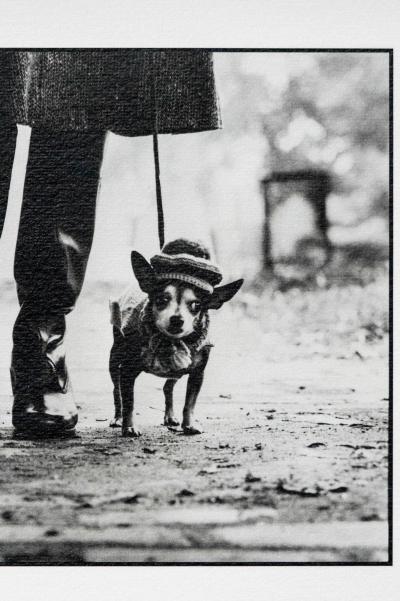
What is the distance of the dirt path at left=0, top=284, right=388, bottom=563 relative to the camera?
178 centimetres

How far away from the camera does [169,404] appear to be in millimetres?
1924

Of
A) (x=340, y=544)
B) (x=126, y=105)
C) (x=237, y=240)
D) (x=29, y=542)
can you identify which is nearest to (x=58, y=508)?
(x=29, y=542)

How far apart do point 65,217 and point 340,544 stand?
3.71ft

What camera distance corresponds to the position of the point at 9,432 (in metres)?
1.91

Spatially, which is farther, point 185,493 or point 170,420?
point 170,420

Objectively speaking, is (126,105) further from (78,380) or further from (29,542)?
(29,542)

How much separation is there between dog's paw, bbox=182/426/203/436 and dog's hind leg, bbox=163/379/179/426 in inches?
1.1

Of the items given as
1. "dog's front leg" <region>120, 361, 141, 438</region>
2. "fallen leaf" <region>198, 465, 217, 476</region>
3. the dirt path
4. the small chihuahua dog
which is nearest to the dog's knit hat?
the small chihuahua dog

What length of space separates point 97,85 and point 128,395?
860mm

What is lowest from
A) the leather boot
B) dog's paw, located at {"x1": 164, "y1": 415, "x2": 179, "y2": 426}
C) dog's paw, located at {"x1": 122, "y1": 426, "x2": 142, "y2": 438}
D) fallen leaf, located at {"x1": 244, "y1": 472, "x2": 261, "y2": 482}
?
fallen leaf, located at {"x1": 244, "y1": 472, "x2": 261, "y2": 482}

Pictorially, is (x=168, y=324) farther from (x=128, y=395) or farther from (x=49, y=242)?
(x=49, y=242)

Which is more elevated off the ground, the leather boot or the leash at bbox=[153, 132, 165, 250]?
the leash at bbox=[153, 132, 165, 250]

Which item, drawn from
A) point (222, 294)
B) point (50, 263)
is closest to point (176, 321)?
point (222, 294)

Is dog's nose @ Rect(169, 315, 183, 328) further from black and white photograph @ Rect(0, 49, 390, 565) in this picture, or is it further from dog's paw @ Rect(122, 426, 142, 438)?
dog's paw @ Rect(122, 426, 142, 438)
